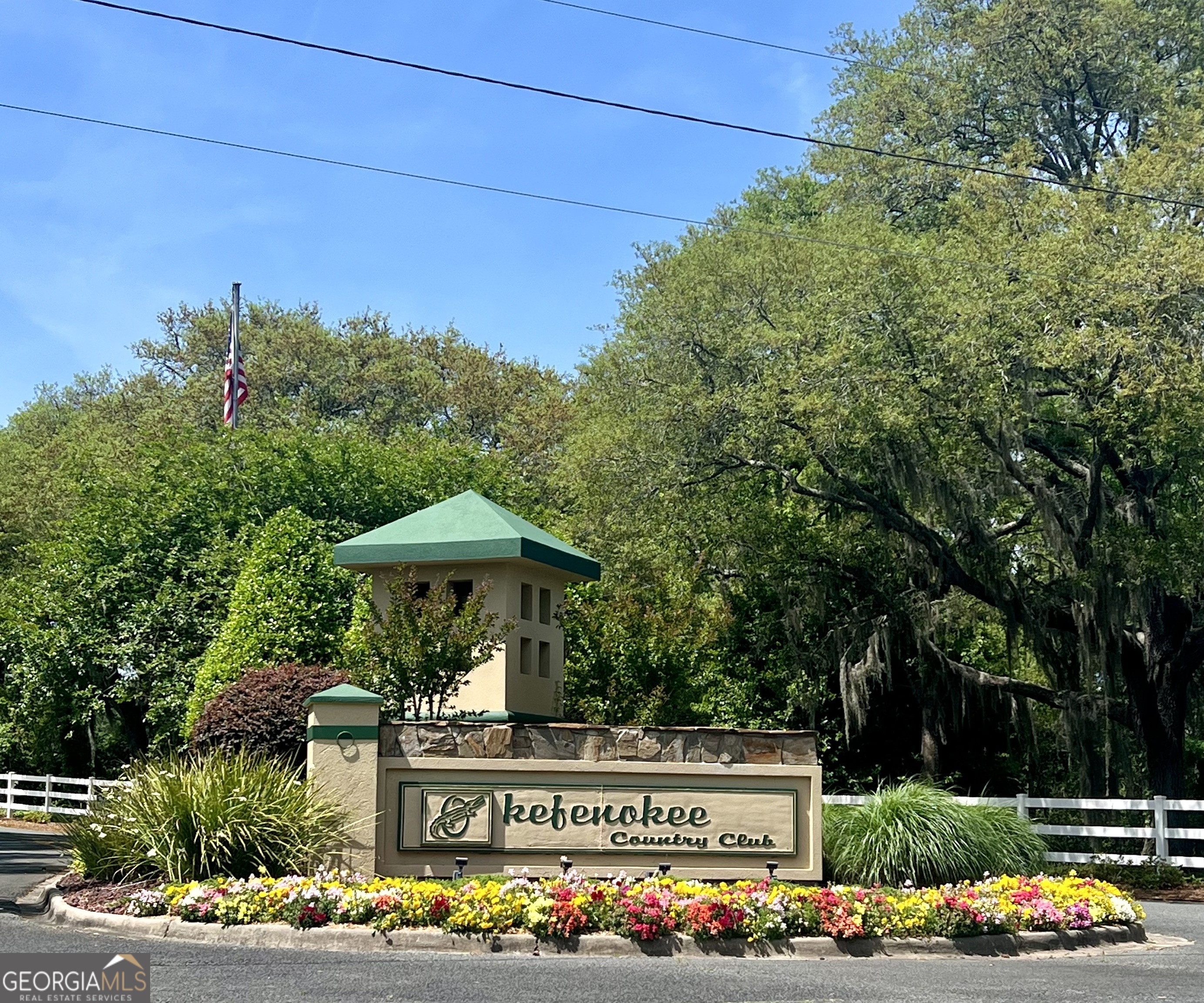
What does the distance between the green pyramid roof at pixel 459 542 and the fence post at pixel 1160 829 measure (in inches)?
343

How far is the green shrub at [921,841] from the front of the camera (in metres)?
13.2

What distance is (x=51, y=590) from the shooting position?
2941 cm

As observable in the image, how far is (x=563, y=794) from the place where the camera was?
13.1 meters

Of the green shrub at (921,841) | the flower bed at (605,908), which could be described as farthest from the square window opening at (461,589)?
the green shrub at (921,841)

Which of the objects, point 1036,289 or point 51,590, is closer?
point 1036,289

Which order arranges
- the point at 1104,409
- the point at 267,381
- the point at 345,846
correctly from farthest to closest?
the point at 267,381 → the point at 1104,409 → the point at 345,846

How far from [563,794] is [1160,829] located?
9.97 m

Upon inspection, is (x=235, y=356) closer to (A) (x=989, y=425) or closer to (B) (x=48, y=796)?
(B) (x=48, y=796)

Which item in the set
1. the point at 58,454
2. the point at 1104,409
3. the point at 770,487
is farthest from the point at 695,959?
the point at 58,454

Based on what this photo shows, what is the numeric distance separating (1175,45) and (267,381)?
32.7 m

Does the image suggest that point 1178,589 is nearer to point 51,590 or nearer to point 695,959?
point 695,959

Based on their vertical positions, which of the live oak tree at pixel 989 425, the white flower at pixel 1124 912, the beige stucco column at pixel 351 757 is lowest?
the white flower at pixel 1124 912

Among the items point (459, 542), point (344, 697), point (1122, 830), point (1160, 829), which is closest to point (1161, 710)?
point (1160, 829)

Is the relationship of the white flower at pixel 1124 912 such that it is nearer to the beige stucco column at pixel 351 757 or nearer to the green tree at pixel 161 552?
the beige stucco column at pixel 351 757
